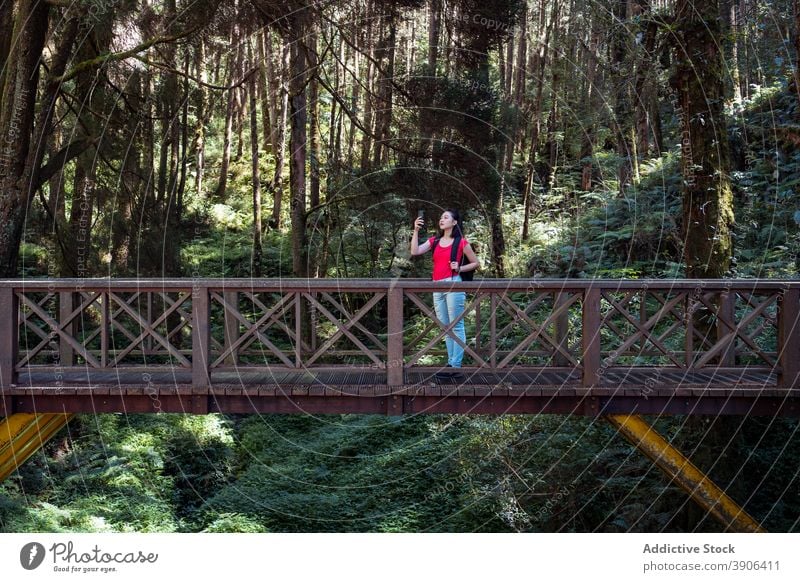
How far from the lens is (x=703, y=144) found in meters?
9.87

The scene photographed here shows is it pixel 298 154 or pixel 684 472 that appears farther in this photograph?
pixel 298 154

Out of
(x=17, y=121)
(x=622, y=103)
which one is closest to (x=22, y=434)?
(x=17, y=121)

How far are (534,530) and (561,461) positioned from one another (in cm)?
99

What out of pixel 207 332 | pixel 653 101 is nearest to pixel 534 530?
pixel 207 332

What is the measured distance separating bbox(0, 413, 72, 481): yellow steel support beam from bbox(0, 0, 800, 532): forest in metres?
2.00

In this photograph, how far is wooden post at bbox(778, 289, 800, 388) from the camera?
7840 millimetres

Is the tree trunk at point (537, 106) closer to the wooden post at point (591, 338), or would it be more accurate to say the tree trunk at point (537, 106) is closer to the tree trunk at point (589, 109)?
the tree trunk at point (589, 109)

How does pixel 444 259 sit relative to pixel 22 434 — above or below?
above

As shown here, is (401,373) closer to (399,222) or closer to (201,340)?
(201,340)

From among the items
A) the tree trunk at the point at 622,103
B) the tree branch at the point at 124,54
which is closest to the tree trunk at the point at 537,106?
the tree trunk at the point at 622,103

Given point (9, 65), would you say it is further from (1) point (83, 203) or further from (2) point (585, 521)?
(2) point (585, 521)

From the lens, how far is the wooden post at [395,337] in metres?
7.86

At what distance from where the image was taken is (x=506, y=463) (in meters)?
11.9

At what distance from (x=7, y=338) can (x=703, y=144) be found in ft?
26.1
